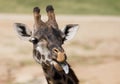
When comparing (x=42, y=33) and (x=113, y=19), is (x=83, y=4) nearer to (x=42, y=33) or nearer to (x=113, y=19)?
(x=113, y=19)

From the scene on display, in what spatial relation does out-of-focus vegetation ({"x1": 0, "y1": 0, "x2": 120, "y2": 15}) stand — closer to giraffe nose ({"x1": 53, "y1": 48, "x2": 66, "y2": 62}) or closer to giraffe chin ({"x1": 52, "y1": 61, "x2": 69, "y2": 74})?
giraffe chin ({"x1": 52, "y1": 61, "x2": 69, "y2": 74})

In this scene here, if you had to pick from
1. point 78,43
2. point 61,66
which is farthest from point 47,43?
point 78,43

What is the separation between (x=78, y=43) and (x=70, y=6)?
22.9 ft

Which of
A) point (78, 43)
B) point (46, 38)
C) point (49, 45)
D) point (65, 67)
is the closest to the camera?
point (65, 67)

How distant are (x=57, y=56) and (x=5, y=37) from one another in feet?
49.1

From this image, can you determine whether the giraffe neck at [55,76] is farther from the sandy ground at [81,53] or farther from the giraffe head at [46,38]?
the sandy ground at [81,53]

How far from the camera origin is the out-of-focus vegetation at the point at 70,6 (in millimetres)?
29312

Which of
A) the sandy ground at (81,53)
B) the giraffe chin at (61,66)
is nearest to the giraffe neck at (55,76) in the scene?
the giraffe chin at (61,66)

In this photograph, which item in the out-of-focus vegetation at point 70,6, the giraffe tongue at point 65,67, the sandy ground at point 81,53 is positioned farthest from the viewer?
the out-of-focus vegetation at point 70,6

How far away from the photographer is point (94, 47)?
22844 millimetres

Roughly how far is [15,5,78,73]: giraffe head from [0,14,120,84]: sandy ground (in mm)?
5522

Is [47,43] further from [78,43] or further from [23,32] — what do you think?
[78,43]

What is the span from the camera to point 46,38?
9328 millimetres

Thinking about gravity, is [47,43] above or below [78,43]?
above
